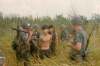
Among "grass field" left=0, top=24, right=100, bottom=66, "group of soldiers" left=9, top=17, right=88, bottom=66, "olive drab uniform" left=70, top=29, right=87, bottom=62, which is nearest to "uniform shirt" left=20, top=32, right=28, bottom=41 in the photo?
"group of soldiers" left=9, top=17, right=88, bottom=66

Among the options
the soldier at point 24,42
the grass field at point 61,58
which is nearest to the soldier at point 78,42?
the grass field at point 61,58

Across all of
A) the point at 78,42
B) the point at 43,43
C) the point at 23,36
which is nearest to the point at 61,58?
the point at 78,42

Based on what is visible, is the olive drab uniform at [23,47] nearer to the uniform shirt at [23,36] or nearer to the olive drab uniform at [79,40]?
the uniform shirt at [23,36]

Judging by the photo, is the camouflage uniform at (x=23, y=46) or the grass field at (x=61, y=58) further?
the camouflage uniform at (x=23, y=46)

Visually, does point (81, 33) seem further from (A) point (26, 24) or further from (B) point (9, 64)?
(B) point (9, 64)

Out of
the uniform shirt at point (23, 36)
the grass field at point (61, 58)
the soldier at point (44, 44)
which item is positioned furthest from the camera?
the soldier at point (44, 44)

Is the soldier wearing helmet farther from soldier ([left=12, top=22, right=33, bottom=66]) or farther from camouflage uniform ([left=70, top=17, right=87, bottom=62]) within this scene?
camouflage uniform ([left=70, top=17, right=87, bottom=62])

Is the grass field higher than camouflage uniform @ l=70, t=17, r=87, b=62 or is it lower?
lower

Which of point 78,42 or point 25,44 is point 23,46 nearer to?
point 25,44

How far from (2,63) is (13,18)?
2761cm

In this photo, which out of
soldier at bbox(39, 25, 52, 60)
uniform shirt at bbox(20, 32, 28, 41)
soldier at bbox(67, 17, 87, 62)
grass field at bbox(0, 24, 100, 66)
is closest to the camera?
soldier at bbox(67, 17, 87, 62)

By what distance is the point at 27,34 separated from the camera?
23.8 feet

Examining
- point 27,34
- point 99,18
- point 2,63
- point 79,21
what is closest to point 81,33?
point 79,21

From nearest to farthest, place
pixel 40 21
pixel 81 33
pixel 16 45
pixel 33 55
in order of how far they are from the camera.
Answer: pixel 81 33 → pixel 16 45 → pixel 33 55 → pixel 40 21
